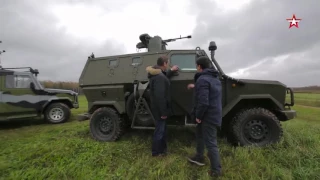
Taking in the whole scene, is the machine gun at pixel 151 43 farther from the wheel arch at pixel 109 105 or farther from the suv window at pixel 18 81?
the suv window at pixel 18 81

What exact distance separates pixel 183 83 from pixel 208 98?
127cm

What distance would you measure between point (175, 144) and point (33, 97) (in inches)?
240

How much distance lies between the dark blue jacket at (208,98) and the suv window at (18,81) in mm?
7051

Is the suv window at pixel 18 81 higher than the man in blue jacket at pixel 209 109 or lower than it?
higher

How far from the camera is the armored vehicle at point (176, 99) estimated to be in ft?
13.6

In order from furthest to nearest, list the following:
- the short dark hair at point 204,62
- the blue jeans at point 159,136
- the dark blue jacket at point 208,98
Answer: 1. the blue jeans at point 159,136
2. the short dark hair at point 204,62
3. the dark blue jacket at point 208,98

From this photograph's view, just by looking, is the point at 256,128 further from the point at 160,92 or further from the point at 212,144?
the point at 160,92

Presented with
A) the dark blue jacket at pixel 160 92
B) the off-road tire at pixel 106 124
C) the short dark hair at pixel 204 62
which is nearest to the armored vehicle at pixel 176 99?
the off-road tire at pixel 106 124

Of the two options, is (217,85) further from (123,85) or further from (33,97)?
(33,97)

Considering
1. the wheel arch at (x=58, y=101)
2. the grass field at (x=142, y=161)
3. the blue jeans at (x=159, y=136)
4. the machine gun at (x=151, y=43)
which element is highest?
the machine gun at (x=151, y=43)

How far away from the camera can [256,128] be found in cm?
416

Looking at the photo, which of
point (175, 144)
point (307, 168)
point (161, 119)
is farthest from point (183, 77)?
point (307, 168)

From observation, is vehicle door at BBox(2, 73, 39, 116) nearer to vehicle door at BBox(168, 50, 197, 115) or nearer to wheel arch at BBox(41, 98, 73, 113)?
wheel arch at BBox(41, 98, 73, 113)

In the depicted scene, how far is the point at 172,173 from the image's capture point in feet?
10.8
